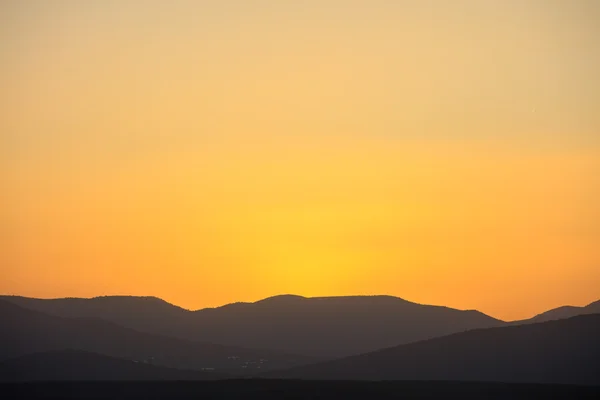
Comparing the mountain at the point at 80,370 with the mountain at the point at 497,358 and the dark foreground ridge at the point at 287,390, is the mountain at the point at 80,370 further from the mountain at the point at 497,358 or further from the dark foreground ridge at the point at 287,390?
the dark foreground ridge at the point at 287,390

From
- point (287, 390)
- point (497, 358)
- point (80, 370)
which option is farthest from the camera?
point (80, 370)

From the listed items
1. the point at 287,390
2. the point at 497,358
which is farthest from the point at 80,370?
the point at 287,390

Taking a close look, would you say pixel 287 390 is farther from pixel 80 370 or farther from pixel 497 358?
pixel 80 370

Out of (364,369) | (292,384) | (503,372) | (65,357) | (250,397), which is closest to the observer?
(250,397)

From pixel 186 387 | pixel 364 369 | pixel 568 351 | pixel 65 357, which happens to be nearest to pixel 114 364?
pixel 65 357

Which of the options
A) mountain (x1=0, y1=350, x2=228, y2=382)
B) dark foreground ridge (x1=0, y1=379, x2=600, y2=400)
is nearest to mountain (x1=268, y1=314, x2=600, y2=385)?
mountain (x1=0, y1=350, x2=228, y2=382)

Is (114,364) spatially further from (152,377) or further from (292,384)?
(292,384)
